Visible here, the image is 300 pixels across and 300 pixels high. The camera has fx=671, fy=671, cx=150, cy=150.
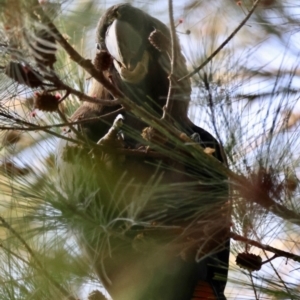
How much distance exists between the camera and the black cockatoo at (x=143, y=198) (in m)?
1.39

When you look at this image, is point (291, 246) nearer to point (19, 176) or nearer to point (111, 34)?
point (19, 176)

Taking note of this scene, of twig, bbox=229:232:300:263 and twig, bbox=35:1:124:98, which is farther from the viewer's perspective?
twig, bbox=229:232:300:263

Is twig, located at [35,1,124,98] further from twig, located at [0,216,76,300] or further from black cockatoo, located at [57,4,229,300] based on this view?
twig, located at [0,216,76,300]

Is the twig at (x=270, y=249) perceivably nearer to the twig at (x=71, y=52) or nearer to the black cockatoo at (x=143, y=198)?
the black cockatoo at (x=143, y=198)

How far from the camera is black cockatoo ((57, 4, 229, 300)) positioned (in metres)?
1.39

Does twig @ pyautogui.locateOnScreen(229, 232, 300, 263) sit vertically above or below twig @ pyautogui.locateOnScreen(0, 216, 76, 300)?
above

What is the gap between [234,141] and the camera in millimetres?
1343

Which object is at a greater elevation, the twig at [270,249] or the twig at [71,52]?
the twig at [71,52]

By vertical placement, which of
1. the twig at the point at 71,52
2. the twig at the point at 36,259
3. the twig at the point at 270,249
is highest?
the twig at the point at 71,52

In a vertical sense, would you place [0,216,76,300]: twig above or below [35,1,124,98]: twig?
below

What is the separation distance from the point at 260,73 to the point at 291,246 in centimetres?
42

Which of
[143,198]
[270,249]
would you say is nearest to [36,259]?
[143,198]

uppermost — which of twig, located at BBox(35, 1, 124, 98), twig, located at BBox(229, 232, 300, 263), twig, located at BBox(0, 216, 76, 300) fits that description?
twig, located at BBox(35, 1, 124, 98)

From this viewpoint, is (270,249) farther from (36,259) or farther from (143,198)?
(36,259)
